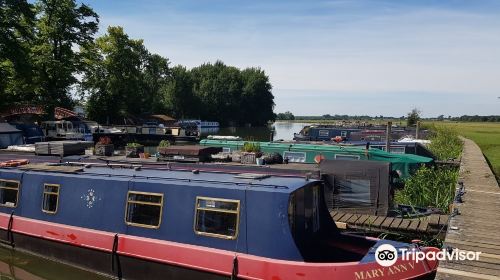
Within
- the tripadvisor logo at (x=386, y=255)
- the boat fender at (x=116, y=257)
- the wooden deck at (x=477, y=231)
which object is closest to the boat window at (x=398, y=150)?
the wooden deck at (x=477, y=231)

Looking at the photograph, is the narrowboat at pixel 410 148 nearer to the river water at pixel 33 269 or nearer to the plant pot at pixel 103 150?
the plant pot at pixel 103 150

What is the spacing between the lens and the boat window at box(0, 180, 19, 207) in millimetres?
13492

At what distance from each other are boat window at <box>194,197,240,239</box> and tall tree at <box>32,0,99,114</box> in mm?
38990

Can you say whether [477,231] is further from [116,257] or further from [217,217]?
[116,257]

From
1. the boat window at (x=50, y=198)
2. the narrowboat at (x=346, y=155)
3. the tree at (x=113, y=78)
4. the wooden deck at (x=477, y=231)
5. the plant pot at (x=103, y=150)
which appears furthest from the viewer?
the tree at (x=113, y=78)

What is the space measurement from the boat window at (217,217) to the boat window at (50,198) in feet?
16.3

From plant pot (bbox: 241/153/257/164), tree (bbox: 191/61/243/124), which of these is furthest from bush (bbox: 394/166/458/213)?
tree (bbox: 191/61/243/124)

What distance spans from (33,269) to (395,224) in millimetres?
9987

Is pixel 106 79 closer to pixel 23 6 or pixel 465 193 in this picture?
pixel 23 6

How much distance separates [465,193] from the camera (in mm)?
14562

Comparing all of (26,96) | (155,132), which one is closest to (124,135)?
(155,132)

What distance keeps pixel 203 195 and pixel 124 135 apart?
40.3 metres

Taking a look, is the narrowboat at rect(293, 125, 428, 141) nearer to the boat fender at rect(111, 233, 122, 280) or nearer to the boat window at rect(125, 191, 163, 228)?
the boat window at rect(125, 191, 163, 228)

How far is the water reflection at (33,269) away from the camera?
11.8 meters
